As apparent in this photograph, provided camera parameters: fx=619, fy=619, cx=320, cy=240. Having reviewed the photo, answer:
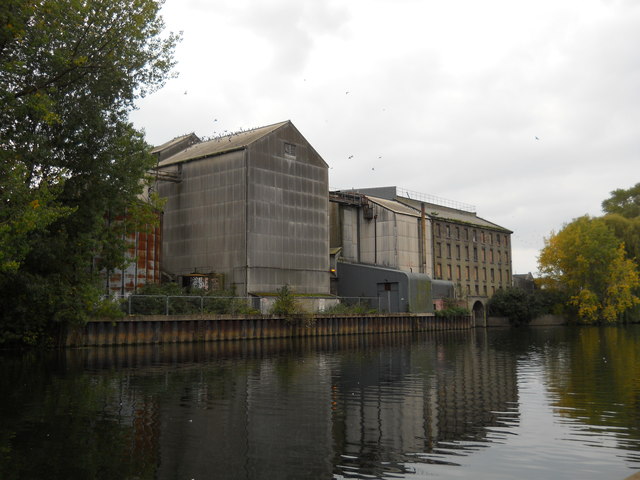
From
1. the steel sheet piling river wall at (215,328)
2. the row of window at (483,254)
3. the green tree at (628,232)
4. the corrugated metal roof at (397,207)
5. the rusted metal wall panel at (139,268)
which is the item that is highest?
the corrugated metal roof at (397,207)

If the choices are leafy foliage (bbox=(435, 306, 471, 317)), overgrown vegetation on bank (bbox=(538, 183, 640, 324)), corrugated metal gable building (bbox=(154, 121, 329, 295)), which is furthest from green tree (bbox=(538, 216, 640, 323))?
corrugated metal gable building (bbox=(154, 121, 329, 295))

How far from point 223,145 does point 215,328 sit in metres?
18.2

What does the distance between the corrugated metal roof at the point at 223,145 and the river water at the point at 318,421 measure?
2893 centimetres

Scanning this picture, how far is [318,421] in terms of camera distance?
1383cm

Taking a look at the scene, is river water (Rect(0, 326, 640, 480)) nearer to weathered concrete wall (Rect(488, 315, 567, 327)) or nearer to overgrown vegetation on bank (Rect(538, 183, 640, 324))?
overgrown vegetation on bank (Rect(538, 183, 640, 324))

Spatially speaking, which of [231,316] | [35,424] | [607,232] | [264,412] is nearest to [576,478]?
[264,412]

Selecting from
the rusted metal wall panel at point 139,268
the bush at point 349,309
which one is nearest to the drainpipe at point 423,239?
the bush at point 349,309

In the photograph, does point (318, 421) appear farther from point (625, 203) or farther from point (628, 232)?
point (625, 203)

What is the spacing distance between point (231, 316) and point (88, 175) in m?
15.5

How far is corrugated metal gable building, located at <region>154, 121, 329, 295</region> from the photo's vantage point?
5034 centimetres

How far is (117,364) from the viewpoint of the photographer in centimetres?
2739

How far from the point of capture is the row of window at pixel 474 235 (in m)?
80.8

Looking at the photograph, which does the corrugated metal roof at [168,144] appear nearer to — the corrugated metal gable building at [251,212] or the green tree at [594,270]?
the corrugated metal gable building at [251,212]

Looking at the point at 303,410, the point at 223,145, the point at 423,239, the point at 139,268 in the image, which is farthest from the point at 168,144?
the point at 303,410
